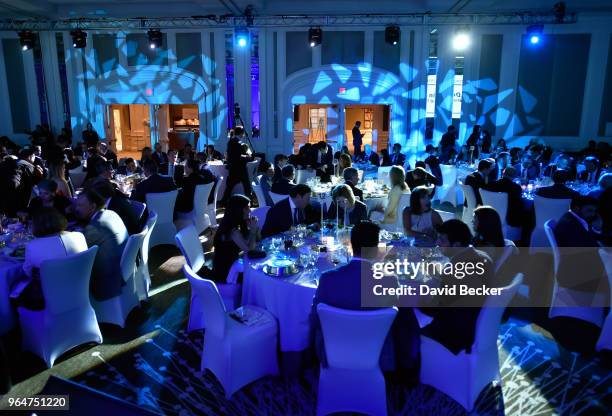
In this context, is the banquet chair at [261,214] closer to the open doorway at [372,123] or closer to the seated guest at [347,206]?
the seated guest at [347,206]

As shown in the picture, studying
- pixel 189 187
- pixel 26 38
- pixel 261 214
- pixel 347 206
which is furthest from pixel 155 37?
pixel 347 206

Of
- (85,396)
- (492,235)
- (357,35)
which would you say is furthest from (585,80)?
(85,396)

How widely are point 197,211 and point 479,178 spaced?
13.6ft

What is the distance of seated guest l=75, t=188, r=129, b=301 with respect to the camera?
4004 millimetres

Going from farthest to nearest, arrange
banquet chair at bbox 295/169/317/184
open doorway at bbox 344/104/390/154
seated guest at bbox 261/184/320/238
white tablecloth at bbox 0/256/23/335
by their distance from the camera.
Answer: open doorway at bbox 344/104/390/154, banquet chair at bbox 295/169/317/184, seated guest at bbox 261/184/320/238, white tablecloth at bbox 0/256/23/335

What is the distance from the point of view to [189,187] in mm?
6801

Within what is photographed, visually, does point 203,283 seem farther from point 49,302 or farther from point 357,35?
point 357,35

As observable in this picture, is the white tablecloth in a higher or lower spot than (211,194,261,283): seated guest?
lower

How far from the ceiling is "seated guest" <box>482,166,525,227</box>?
6343mm

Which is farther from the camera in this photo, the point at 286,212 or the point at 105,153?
the point at 105,153

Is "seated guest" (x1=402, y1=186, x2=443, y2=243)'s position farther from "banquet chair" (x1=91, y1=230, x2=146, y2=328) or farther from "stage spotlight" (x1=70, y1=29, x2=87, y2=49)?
"stage spotlight" (x1=70, y1=29, x2=87, y2=49)

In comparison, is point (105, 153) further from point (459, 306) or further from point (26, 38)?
point (459, 306)

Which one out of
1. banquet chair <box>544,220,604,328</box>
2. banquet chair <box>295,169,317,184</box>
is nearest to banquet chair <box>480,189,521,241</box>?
banquet chair <box>544,220,604,328</box>

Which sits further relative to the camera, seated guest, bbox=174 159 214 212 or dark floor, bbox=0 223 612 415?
seated guest, bbox=174 159 214 212
